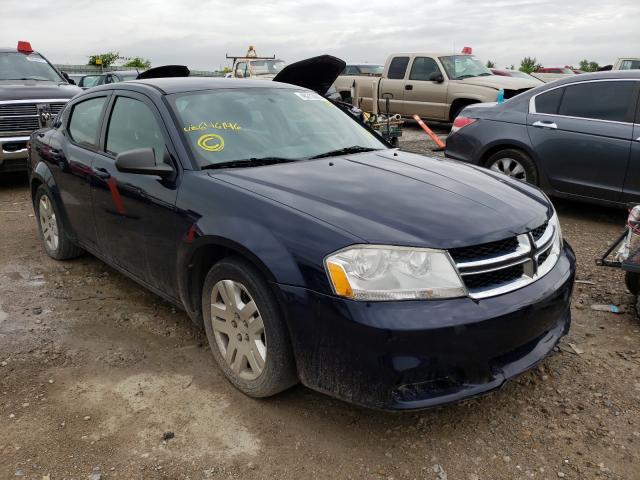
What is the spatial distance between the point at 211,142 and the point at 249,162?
0.85 feet

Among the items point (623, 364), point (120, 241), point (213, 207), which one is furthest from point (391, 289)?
point (120, 241)

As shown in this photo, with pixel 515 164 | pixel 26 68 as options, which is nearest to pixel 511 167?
pixel 515 164

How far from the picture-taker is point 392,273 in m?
2.32

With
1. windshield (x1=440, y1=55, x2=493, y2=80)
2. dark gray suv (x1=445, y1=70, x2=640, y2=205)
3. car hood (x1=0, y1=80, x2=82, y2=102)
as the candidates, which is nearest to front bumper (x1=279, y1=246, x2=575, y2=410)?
dark gray suv (x1=445, y1=70, x2=640, y2=205)

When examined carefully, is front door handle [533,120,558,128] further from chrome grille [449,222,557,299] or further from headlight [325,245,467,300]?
headlight [325,245,467,300]

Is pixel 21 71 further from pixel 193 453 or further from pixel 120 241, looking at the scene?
pixel 193 453

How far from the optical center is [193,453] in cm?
254

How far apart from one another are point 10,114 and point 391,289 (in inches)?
285

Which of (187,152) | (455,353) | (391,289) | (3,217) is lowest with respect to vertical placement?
(3,217)

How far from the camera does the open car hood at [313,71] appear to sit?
23.7ft

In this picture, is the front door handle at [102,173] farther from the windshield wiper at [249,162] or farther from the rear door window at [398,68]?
the rear door window at [398,68]

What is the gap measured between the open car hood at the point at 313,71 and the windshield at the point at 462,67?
5886mm

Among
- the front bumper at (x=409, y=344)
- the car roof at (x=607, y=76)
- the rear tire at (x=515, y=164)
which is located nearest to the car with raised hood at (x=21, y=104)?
the rear tire at (x=515, y=164)

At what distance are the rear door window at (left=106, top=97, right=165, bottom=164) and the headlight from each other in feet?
4.95
